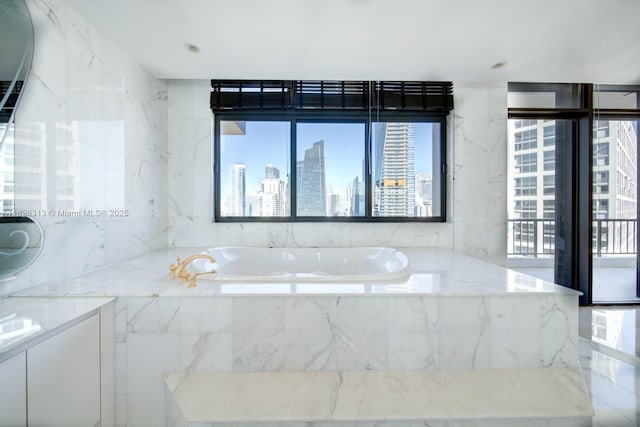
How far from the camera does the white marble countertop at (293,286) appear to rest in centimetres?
127

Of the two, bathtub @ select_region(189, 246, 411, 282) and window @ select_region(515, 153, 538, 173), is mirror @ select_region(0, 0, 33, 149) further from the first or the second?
window @ select_region(515, 153, 538, 173)

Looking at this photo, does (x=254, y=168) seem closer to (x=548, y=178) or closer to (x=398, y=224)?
(x=398, y=224)

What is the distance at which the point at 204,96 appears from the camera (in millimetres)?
2623

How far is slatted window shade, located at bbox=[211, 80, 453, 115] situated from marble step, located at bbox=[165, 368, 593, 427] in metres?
2.30

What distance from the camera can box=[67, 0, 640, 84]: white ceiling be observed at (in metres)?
1.50

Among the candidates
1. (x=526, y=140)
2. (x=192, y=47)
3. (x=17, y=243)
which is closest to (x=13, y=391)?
(x=17, y=243)

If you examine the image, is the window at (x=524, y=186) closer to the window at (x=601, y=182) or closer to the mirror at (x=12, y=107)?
the window at (x=601, y=182)

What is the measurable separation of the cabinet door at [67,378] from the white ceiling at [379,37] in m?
1.71

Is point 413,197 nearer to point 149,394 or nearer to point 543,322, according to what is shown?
point 543,322

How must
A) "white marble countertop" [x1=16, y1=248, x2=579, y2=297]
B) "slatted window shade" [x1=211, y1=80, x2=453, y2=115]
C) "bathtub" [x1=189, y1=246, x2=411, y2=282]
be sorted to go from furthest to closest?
"slatted window shade" [x1=211, y1=80, x2=453, y2=115] < "bathtub" [x1=189, y1=246, x2=411, y2=282] < "white marble countertop" [x1=16, y1=248, x2=579, y2=297]

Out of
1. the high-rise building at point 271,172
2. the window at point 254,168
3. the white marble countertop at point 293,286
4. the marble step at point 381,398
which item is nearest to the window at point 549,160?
the white marble countertop at point 293,286

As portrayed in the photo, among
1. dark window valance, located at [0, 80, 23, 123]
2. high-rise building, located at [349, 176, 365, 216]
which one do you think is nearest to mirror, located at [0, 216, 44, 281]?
dark window valance, located at [0, 80, 23, 123]

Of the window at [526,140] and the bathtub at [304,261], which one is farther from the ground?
the window at [526,140]

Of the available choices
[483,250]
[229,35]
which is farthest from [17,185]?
[483,250]
